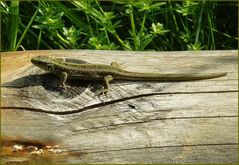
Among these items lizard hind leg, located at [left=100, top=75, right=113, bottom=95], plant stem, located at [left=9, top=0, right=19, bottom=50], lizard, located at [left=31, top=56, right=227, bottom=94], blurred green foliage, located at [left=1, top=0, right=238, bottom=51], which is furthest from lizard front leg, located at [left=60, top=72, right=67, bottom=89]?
plant stem, located at [left=9, top=0, right=19, bottom=50]

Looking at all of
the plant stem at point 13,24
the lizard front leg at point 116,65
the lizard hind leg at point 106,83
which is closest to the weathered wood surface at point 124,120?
the lizard hind leg at point 106,83

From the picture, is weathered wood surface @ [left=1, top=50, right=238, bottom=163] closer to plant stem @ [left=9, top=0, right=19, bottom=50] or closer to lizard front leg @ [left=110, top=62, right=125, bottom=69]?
lizard front leg @ [left=110, top=62, right=125, bottom=69]

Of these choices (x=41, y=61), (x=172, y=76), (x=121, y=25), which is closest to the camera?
(x=172, y=76)

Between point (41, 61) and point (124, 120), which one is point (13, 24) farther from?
point (124, 120)


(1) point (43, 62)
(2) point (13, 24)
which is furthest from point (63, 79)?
(2) point (13, 24)

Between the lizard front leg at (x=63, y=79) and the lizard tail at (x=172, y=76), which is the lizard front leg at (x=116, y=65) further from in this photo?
the lizard front leg at (x=63, y=79)
